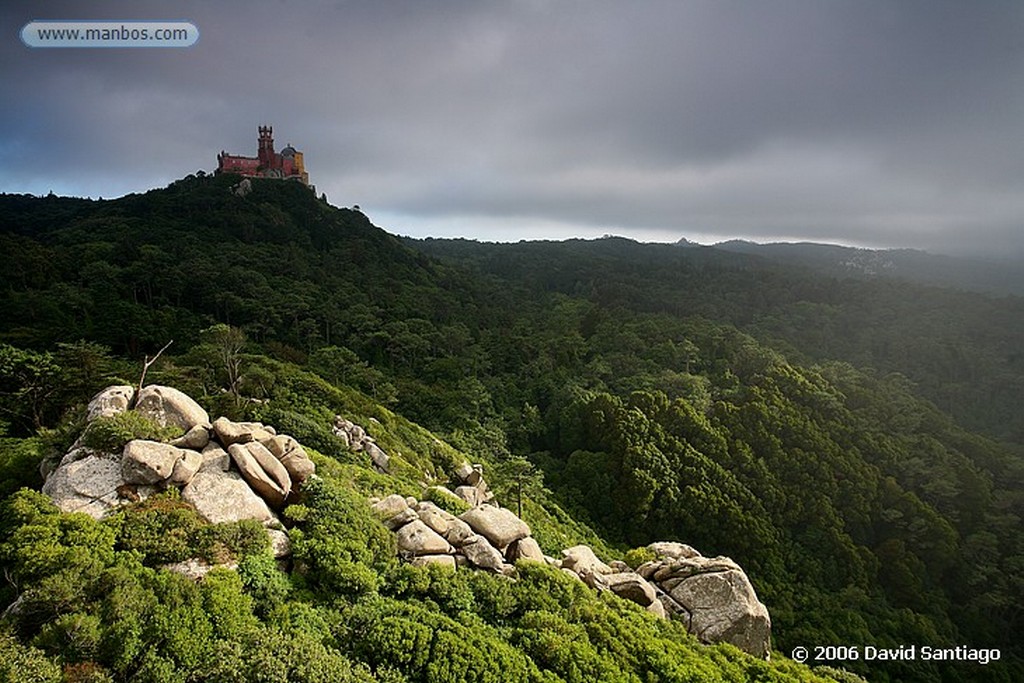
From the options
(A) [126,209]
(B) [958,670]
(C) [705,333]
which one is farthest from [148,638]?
(A) [126,209]

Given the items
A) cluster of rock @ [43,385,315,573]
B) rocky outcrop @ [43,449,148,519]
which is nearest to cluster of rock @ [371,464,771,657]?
cluster of rock @ [43,385,315,573]

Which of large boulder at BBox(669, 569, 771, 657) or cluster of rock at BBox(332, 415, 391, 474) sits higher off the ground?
cluster of rock at BBox(332, 415, 391, 474)

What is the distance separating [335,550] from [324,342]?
1806 inches

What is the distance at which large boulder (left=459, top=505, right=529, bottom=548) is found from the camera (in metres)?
14.6

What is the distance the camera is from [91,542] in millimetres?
9180

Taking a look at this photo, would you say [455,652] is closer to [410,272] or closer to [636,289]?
[410,272]

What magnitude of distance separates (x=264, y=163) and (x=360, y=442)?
80923 mm

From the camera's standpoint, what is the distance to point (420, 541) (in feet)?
41.7

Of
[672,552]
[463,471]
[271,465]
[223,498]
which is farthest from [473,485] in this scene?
[223,498]

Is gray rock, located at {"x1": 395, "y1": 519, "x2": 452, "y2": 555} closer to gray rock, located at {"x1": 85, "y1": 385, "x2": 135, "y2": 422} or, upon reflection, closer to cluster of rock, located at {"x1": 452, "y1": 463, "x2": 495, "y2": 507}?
gray rock, located at {"x1": 85, "y1": 385, "x2": 135, "y2": 422}

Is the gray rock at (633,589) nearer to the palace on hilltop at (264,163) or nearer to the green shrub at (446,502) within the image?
the green shrub at (446,502)

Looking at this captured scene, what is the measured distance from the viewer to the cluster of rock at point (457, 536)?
1273cm

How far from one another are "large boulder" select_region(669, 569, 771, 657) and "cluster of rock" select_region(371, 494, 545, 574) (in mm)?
5163

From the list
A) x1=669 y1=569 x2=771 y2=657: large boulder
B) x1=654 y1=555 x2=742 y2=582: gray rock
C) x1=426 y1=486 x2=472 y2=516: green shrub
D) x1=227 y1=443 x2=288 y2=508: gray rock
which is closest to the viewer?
x1=227 y1=443 x2=288 y2=508: gray rock
